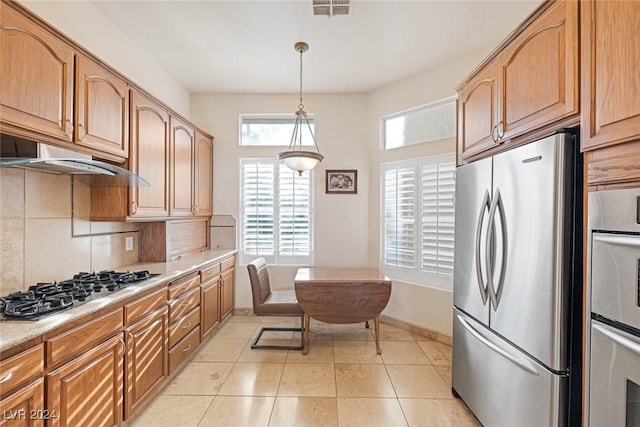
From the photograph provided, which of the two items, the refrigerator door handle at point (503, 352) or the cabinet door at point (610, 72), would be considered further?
the refrigerator door handle at point (503, 352)

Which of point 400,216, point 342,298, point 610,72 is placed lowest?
point 342,298

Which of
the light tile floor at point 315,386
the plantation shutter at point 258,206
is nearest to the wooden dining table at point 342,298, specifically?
the light tile floor at point 315,386

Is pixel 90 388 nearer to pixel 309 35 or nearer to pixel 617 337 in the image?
pixel 617 337

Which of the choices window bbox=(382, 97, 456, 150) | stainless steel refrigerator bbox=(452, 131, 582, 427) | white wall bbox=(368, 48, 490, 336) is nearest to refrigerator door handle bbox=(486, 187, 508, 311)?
stainless steel refrigerator bbox=(452, 131, 582, 427)

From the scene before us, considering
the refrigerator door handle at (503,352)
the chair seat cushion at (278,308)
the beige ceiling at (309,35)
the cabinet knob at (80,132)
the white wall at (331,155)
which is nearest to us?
the refrigerator door handle at (503,352)

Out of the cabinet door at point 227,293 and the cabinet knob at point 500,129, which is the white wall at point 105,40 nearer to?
the cabinet door at point 227,293

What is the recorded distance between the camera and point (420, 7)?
2340 millimetres

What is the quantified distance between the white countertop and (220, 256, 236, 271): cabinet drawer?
620 millimetres

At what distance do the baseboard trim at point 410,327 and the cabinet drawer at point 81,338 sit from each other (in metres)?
2.34

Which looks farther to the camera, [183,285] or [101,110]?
[183,285]

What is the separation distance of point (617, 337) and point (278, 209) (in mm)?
3398

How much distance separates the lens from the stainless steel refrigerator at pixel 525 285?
1.38 metres

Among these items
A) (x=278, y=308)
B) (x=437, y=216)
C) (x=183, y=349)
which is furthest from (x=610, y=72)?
(x=183, y=349)

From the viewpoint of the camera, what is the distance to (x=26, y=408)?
1242 mm
